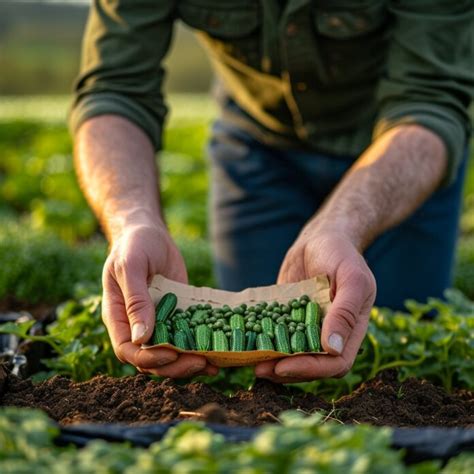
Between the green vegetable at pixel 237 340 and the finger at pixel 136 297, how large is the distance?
0.24 metres

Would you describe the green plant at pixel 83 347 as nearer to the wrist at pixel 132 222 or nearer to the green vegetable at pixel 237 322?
the wrist at pixel 132 222

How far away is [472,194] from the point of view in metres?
9.18

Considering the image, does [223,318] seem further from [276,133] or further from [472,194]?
[472,194]

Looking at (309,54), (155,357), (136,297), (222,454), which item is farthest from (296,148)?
(222,454)

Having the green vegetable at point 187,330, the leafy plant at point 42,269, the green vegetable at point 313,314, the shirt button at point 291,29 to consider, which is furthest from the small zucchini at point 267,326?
the leafy plant at point 42,269

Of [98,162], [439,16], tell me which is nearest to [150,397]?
[98,162]

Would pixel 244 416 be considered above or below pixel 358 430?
below

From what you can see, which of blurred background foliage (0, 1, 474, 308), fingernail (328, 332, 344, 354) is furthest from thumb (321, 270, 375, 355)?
blurred background foliage (0, 1, 474, 308)

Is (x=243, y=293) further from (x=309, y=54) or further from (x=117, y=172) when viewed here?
(x=309, y=54)

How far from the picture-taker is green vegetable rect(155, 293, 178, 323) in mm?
2535

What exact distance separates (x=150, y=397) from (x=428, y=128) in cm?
170

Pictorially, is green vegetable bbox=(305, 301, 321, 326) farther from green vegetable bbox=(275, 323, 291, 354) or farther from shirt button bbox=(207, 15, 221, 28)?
shirt button bbox=(207, 15, 221, 28)

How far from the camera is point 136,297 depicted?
2461 millimetres

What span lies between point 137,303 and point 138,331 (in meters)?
0.10
